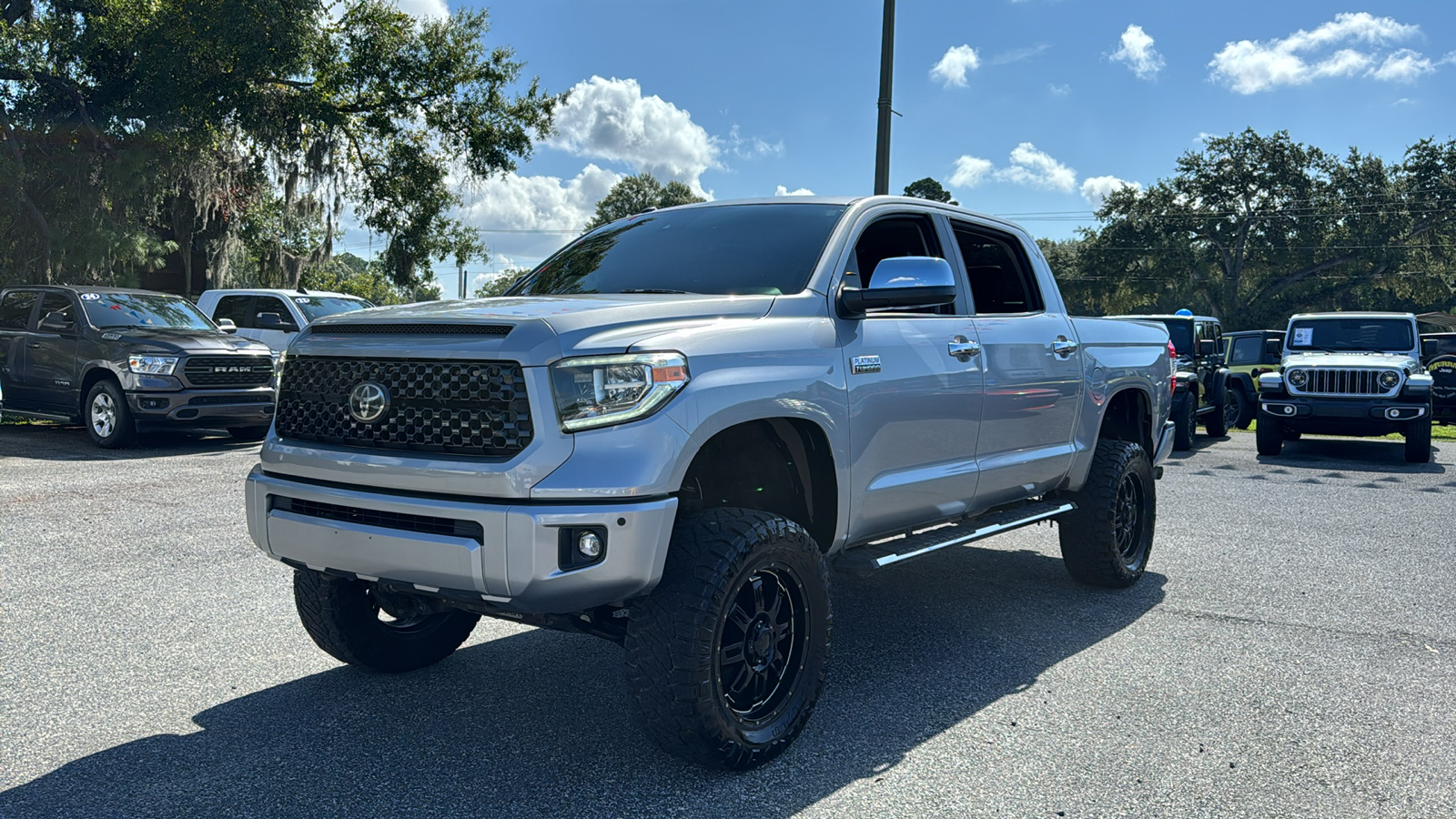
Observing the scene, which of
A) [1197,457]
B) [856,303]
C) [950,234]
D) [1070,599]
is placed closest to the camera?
[856,303]

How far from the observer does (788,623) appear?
3754 millimetres

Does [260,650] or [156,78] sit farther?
[156,78]

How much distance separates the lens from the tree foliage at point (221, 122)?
1842 cm

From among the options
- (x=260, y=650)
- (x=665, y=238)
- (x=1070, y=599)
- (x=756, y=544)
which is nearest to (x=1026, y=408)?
(x=1070, y=599)

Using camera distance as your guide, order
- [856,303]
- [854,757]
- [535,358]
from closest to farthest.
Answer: [535,358] → [854,757] → [856,303]

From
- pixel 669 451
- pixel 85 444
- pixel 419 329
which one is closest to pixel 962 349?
pixel 669 451

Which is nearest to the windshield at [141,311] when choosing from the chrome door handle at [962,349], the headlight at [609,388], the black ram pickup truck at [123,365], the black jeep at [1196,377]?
the black ram pickup truck at [123,365]

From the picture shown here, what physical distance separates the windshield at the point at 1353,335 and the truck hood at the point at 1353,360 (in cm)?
28

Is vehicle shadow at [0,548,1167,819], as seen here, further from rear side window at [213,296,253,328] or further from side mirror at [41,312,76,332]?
rear side window at [213,296,253,328]

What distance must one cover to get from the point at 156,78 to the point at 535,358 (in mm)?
18214

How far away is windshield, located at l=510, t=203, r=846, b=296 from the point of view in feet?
14.2

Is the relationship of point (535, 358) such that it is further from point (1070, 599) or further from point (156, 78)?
point (156, 78)

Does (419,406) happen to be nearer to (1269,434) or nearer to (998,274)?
(998,274)

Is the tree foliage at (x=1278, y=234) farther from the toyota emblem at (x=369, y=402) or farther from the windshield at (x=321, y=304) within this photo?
the toyota emblem at (x=369, y=402)
